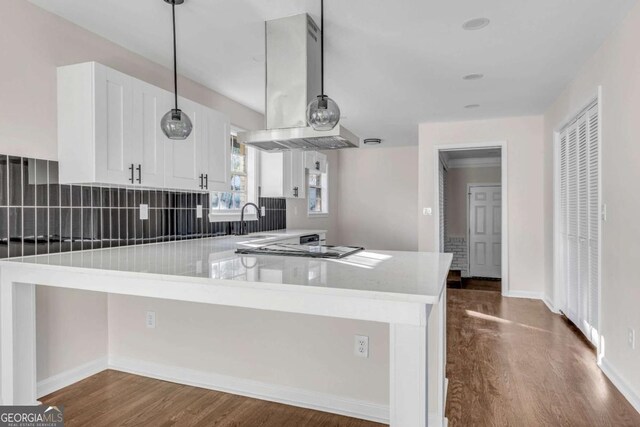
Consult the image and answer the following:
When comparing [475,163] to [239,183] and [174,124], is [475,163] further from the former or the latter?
[174,124]

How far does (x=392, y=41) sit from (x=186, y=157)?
5.96ft

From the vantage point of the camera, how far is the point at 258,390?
8.00 ft

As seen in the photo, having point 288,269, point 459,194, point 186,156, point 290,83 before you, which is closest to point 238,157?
point 186,156

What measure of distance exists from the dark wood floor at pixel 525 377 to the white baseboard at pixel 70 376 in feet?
7.93

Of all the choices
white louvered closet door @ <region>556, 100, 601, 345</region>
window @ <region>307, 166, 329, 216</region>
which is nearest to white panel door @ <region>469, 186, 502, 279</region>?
window @ <region>307, 166, 329, 216</region>

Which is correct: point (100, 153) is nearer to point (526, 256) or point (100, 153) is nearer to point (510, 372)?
point (510, 372)

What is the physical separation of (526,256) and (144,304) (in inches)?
183

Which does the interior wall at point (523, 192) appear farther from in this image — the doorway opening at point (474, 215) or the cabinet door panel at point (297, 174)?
the cabinet door panel at point (297, 174)

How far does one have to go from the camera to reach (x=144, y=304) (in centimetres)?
283

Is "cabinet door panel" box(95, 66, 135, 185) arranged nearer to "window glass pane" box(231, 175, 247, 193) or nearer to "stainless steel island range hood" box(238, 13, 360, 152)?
"stainless steel island range hood" box(238, 13, 360, 152)

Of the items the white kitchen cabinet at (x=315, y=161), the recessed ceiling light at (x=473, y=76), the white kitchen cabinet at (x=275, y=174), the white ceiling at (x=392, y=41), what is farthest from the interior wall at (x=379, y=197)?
the recessed ceiling light at (x=473, y=76)

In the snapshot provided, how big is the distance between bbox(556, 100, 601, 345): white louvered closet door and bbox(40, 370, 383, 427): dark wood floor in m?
2.43

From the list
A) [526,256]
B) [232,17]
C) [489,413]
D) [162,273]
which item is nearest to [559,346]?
[489,413]

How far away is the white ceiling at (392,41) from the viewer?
8.11 feet
